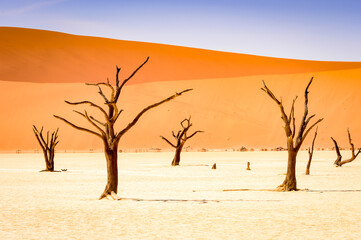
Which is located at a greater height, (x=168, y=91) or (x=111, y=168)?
(x=168, y=91)

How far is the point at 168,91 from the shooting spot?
8338cm

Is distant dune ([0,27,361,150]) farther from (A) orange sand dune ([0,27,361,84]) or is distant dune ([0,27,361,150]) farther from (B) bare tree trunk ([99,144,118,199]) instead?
(B) bare tree trunk ([99,144,118,199])

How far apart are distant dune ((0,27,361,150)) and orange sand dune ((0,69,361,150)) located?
0.37 ft

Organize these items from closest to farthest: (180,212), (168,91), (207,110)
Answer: (180,212)
(207,110)
(168,91)

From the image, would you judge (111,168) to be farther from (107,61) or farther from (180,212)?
(107,61)

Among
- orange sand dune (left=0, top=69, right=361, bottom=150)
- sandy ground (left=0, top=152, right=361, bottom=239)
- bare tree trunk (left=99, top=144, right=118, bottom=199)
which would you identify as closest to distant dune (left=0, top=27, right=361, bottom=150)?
orange sand dune (left=0, top=69, right=361, bottom=150)

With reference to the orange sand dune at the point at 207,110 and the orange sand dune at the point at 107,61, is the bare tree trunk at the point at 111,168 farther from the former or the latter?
the orange sand dune at the point at 107,61

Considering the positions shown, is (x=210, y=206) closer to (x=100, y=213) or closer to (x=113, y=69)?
(x=100, y=213)

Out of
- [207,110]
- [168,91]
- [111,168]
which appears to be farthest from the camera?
[168,91]

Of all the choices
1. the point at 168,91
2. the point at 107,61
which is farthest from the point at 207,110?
the point at 107,61

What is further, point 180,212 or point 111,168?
point 111,168

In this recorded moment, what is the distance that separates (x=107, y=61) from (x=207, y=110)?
94.0 ft

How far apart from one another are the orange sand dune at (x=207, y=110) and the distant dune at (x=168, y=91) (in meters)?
0.11

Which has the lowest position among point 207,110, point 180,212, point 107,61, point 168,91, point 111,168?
point 180,212
